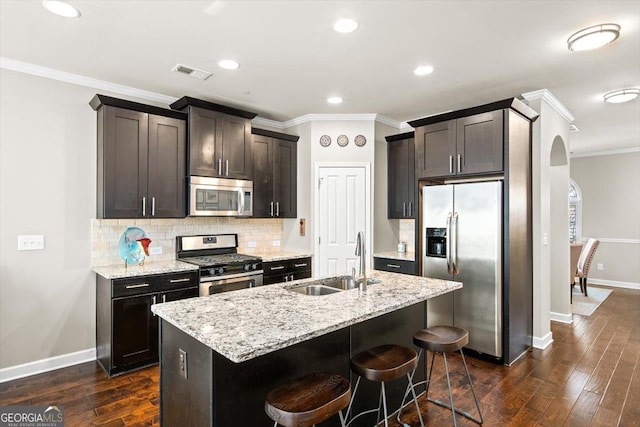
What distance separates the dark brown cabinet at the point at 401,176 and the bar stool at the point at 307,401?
3.47 meters

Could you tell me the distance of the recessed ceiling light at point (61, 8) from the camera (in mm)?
2249

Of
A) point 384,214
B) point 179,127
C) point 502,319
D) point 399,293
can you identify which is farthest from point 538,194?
point 179,127

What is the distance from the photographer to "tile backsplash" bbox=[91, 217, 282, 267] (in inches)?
140

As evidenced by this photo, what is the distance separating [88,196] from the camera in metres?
3.51

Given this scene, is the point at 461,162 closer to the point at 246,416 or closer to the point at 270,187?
the point at 270,187

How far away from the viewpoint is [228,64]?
10.4 feet

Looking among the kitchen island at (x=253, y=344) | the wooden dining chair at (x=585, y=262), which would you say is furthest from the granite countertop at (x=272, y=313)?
the wooden dining chair at (x=585, y=262)

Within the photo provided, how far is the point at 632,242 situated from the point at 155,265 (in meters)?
8.60

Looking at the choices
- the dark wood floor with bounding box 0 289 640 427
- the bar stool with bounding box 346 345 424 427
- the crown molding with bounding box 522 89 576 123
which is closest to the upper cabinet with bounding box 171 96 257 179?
the dark wood floor with bounding box 0 289 640 427

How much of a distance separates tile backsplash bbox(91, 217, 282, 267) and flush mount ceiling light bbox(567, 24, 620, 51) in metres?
3.85

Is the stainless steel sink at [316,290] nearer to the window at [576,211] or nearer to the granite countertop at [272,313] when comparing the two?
the granite countertop at [272,313]

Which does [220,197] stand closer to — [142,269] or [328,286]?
[142,269]

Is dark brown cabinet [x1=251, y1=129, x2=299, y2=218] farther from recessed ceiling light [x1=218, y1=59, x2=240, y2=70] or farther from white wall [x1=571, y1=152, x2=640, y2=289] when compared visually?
white wall [x1=571, y1=152, x2=640, y2=289]

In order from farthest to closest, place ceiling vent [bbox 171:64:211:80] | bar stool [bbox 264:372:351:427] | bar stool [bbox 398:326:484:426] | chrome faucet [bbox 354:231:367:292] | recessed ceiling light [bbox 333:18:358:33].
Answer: ceiling vent [bbox 171:64:211:80] → recessed ceiling light [bbox 333:18:358:33] → chrome faucet [bbox 354:231:367:292] → bar stool [bbox 398:326:484:426] → bar stool [bbox 264:372:351:427]
